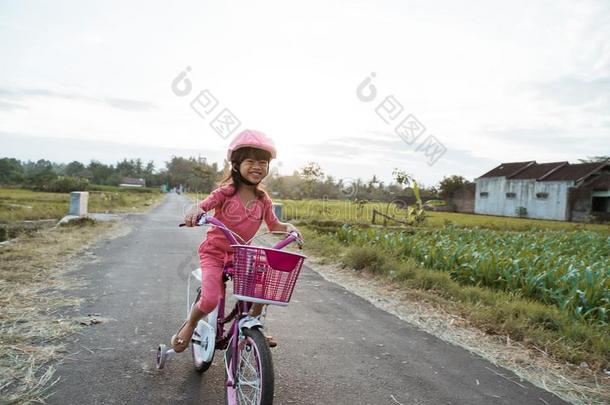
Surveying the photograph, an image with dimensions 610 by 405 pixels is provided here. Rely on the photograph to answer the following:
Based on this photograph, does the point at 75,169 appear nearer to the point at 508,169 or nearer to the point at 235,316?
the point at 508,169

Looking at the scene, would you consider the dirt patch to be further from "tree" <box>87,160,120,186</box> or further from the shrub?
"tree" <box>87,160,120,186</box>

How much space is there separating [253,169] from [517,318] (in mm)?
3895

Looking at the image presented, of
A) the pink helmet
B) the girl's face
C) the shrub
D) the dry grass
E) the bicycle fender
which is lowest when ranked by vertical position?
the dry grass

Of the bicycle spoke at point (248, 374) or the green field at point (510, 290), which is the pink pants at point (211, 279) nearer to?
the bicycle spoke at point (248, 374)

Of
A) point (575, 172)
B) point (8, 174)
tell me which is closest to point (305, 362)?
point (575, 172)

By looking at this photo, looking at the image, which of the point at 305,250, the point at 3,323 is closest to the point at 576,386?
the point at 3,323

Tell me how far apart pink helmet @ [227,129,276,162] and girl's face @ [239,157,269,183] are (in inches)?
4.1

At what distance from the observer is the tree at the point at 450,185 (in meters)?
43.0

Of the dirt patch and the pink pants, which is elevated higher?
the pink pants

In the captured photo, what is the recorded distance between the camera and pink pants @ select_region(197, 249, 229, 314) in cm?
273

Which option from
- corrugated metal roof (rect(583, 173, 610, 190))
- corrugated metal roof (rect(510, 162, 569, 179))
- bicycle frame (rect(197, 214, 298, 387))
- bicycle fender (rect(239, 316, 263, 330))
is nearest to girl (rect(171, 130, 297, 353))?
bicycle frame (rect(197, 214, 298, 387))

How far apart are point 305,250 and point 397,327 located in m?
5.98

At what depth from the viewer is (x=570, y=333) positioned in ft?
14.9

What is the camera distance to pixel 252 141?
2762 millimetres
